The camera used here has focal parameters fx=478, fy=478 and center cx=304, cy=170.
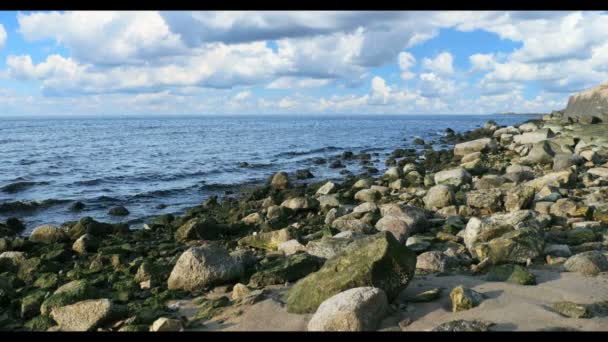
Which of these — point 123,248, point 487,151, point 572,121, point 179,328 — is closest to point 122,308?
point 179,328

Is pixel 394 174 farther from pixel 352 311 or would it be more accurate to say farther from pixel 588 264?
pixel 352 311

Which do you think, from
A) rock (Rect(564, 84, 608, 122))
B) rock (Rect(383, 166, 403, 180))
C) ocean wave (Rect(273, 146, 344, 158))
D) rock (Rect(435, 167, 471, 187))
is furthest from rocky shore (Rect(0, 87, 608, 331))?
rock (Rect(564, 84, 608, 122))

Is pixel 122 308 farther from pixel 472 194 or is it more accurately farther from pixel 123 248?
pixel 472 194

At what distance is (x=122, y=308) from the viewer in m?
6.13

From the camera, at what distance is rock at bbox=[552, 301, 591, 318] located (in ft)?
15.9

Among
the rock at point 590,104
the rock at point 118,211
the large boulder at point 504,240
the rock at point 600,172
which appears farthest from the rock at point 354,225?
the rock at point 590,104

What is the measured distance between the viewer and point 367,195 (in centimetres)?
1603

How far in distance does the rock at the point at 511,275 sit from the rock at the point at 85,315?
4.93 meters

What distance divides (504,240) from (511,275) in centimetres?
136

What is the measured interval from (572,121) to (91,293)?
1545 inches

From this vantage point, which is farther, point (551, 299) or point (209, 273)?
point (209, 273)

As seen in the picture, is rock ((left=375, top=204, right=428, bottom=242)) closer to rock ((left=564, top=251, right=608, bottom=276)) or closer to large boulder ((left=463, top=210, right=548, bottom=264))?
large boulder ((left=463, top=210, right=548, bottom=264))

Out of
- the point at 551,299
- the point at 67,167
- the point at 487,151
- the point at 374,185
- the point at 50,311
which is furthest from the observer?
the point at 67,167

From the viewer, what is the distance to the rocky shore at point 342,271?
5.17 meters
